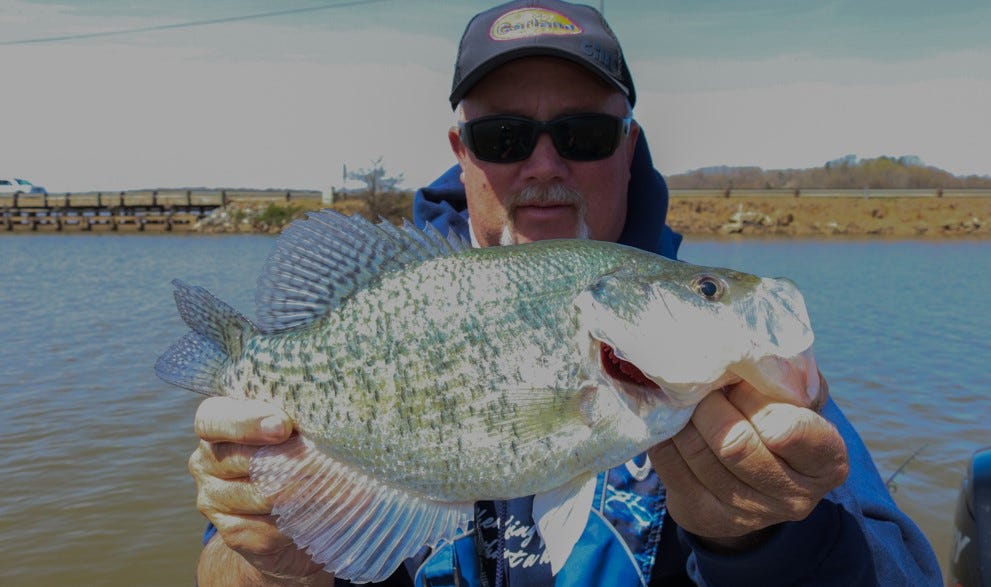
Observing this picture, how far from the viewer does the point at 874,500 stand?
7.89 feet

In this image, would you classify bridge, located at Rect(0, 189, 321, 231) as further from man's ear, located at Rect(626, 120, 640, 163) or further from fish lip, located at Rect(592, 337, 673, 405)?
fish lip, located at Rect(592, 337, 673, 405)

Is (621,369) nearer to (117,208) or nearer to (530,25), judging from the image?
(530,25)

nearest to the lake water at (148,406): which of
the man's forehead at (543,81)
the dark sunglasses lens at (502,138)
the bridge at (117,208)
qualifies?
the dark sunglasses lens at (502,138)

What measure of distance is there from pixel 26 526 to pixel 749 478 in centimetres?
689

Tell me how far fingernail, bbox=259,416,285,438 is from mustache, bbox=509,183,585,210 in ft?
5.41

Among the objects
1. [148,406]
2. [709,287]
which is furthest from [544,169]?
[148,406]

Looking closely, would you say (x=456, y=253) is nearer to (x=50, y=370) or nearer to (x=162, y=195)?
(x=50, y=370)

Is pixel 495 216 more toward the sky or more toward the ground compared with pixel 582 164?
more toward the ground

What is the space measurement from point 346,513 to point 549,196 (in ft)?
5.75

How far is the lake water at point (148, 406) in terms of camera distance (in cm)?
625

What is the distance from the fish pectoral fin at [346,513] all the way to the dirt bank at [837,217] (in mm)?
40841

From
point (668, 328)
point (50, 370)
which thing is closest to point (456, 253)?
point (668, 328)

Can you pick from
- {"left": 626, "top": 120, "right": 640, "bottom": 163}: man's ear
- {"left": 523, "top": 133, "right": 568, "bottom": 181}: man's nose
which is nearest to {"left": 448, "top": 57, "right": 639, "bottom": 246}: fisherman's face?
{"left": 523, "top": 133, "right": 568, "bottom": 181}: man's nose

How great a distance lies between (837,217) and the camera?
43.3 m
